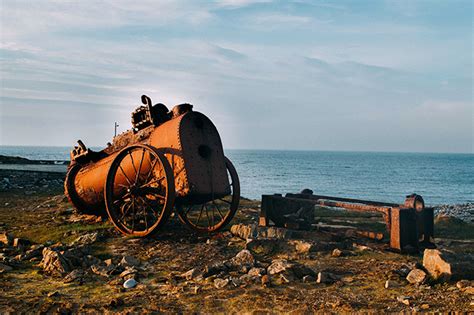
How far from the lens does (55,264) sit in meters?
6.92

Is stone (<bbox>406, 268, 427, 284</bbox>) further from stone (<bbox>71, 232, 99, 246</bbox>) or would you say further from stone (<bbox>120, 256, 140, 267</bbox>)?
stone (<bbox>71, 232, 99, 246</bbox>)

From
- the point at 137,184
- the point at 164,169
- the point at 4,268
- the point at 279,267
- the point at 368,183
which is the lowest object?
the point at 368,183

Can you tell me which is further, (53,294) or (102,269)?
(102,269)

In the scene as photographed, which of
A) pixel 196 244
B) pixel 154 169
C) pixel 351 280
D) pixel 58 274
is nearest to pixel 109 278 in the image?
pixel 58 274

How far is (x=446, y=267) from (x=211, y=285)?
126 inches

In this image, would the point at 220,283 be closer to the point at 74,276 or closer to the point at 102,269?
the point at 102,269

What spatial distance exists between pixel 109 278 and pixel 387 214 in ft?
16.3

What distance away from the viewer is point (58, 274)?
6.65 metres

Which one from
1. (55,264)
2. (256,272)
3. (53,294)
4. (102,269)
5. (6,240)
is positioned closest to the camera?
(53,294)

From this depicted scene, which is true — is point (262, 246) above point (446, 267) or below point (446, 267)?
below

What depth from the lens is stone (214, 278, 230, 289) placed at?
19.0 feet

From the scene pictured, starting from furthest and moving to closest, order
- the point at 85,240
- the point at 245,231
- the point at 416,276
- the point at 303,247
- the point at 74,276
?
the point at 245,231, the point at 85,240, the point at 303,247, the point at 74,276, the point at 416,276

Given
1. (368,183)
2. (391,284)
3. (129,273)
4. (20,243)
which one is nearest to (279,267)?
(391,284)

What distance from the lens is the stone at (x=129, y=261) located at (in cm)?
700
